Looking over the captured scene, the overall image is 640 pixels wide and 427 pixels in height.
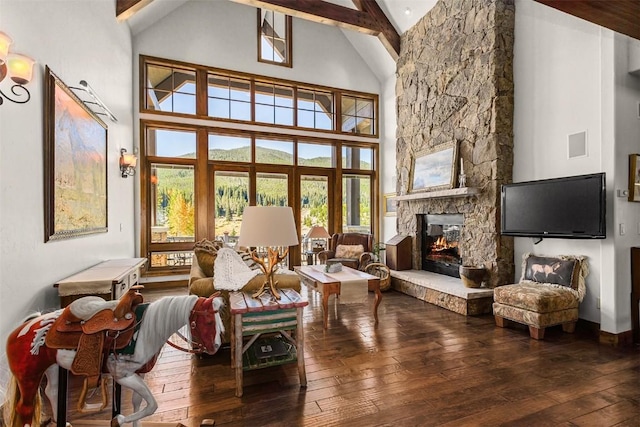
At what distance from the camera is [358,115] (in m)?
7.50

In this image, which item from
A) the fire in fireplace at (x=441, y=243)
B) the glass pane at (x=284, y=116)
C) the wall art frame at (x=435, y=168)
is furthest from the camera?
the glass pane at (x=284, y=116)

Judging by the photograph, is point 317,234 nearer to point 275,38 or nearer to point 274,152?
point 274,152

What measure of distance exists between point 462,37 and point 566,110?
206 centimetres

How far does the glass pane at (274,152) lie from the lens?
6.58 meters

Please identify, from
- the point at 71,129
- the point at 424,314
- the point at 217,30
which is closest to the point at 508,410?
the point at 424,314

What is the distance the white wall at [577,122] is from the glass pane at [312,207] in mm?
3837

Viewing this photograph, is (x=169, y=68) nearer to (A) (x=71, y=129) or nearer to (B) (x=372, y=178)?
(A) (x=71, y=129)

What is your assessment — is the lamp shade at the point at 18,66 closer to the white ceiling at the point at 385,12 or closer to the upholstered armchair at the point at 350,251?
the white ceiling at the point at 385,12

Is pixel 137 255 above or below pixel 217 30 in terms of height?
below

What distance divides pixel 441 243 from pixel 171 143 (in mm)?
5379

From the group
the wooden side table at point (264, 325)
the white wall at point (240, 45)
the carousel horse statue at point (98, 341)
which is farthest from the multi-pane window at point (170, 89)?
the carousel horse statue at point (98, 341)

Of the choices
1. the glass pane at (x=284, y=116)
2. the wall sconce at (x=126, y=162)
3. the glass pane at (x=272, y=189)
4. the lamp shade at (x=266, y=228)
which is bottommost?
the lamp shade at (x=266, y=228)

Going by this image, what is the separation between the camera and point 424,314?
13.7ft

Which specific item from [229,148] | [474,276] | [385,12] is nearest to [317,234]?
[474,276]
